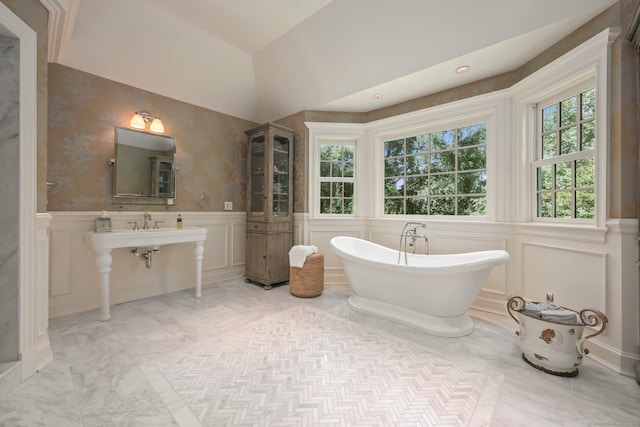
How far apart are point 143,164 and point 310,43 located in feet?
7.64

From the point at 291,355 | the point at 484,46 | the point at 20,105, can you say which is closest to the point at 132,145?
the point at 20,105

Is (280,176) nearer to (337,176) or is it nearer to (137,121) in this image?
(337,176)

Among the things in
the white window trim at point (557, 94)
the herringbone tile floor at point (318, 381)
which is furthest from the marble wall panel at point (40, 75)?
the white window trim at point (557, 94)

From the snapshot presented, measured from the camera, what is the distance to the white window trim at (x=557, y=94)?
6.30ft

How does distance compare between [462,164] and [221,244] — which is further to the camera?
[221,244]

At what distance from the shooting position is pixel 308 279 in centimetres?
327

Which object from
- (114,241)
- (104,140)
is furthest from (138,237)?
(104,140)

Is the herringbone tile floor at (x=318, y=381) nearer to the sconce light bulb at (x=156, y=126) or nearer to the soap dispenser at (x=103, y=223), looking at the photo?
the soap dispenser at (x=103, y=223)

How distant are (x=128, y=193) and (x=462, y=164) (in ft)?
12.5

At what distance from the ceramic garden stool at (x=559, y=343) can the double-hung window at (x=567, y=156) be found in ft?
2.70

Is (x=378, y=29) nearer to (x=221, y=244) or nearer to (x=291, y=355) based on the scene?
(x=291, y=355)

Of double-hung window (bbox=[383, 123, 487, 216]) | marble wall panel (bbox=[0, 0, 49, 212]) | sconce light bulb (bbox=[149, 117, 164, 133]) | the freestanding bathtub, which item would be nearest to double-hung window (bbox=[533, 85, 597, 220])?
double-hung window (bbox=[383, 123, 487, 216])

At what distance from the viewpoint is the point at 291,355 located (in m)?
1.97

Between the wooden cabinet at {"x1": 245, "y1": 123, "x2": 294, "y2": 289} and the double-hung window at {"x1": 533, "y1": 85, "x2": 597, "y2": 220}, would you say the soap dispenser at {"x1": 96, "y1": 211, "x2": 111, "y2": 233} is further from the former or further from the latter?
the double-hung window at {"x1": 533, "y1": 85, "x2": 597, "y2": 220}
